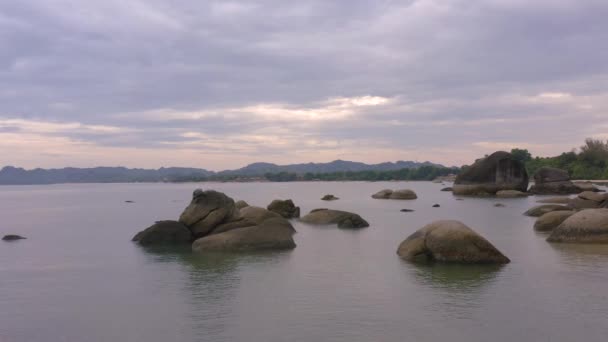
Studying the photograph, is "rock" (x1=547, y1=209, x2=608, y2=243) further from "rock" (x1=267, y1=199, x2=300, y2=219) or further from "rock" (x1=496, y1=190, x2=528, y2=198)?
"rock" (x1=496, y1=190, x2=528, y2=198)

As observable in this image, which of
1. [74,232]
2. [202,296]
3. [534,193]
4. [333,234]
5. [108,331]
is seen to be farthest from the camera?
[534,193]

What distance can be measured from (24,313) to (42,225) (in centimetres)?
3120

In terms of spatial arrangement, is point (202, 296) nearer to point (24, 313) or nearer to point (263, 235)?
point (24, 313)

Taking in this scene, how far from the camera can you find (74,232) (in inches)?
1388

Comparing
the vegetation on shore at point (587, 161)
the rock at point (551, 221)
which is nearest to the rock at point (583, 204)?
the rock at point (551, 221)

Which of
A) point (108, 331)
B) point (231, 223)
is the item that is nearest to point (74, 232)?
point (231, 223)

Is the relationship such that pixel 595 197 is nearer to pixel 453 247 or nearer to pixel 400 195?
pixel 453 247

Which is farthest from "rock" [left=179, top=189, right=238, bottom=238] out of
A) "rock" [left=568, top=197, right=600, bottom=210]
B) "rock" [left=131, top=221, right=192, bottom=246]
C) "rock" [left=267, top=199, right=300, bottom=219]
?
"rock" [left=568, top=197, right=600, bottom=210]

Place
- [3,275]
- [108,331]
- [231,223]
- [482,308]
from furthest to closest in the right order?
[231,223] → [3,275] → [482,308] → [108,331]

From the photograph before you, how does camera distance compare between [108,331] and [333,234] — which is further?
[333,234]

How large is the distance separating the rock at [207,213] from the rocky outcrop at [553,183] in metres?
59.5

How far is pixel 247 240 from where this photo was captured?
76.2ft

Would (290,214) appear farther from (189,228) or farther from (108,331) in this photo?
(108,331)

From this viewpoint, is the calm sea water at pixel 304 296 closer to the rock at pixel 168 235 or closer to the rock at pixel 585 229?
the rock at pixel 585 229
